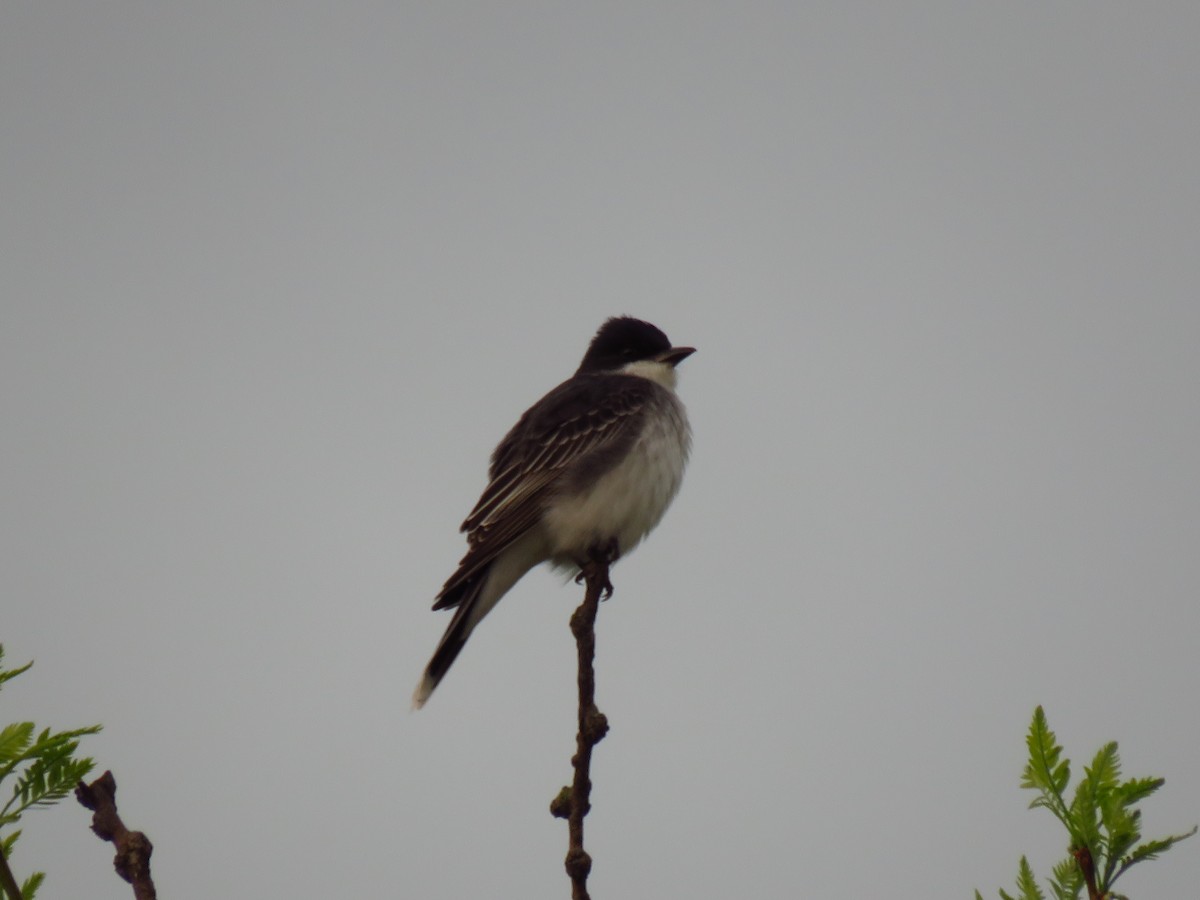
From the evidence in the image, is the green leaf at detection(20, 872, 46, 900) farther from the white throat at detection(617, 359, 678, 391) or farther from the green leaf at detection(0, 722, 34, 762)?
the white throat at detection(617, 359, 678, 391)

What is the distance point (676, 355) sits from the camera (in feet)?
33.3

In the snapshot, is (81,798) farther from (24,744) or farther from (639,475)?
(639,475)

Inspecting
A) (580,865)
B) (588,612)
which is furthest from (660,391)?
(580,865)

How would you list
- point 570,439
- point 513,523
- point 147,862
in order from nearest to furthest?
point 147,862
point 513,523
point 570,439

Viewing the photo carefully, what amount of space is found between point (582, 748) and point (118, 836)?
132 centimetres

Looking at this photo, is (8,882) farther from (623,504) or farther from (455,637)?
(623,504)

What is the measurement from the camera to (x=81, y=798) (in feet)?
8.73

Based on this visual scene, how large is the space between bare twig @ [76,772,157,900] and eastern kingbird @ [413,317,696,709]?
480 centimetres

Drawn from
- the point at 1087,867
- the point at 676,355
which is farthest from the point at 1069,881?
the point at 676,355

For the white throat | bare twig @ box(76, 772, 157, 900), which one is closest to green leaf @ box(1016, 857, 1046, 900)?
bare twig @ box(76, 772, 157, 900)

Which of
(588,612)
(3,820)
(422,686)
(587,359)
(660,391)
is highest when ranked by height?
(587,359)

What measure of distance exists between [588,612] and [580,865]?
130cm

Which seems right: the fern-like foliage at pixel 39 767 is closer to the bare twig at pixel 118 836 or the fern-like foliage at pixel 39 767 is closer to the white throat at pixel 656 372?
the bare twig at pixel 118 836

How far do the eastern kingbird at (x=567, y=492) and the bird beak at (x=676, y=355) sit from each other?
946 mm
